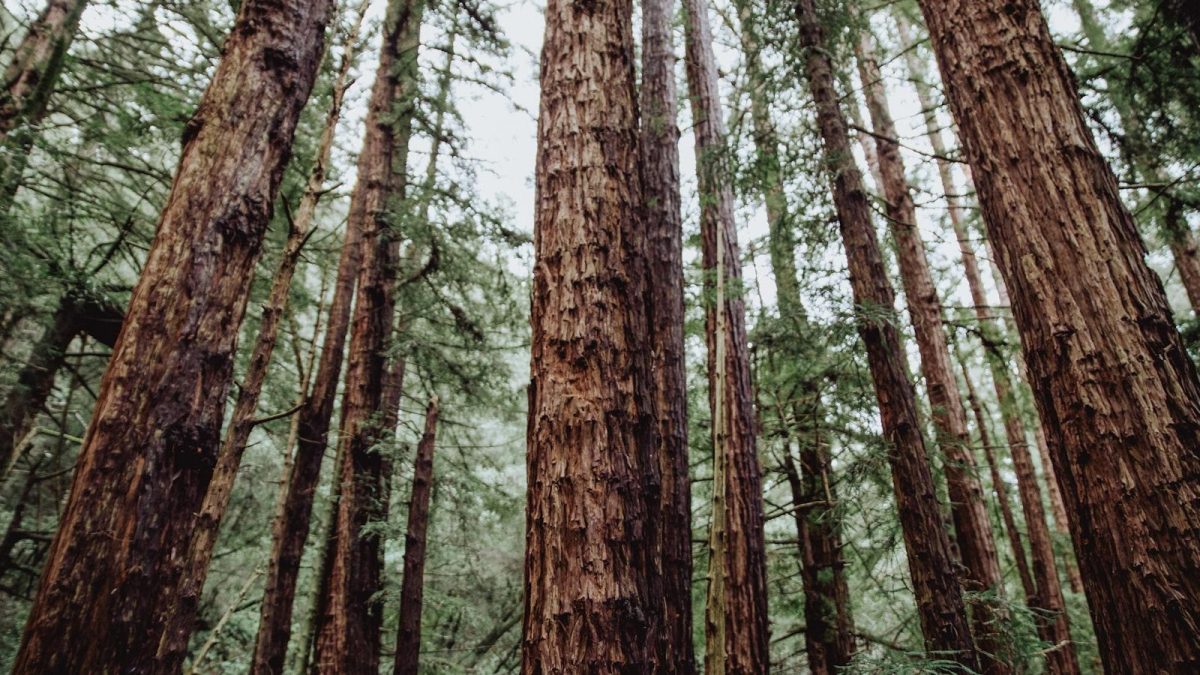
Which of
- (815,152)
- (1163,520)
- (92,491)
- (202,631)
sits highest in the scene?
(815,152)

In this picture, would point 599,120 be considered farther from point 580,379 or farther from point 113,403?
point 113,403

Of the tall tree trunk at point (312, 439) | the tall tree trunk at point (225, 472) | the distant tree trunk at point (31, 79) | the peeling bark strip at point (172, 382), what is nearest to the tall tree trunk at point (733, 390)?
the tall tree trunk at point (225, 472)

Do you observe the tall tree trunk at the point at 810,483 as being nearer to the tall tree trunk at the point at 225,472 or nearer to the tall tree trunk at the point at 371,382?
the tall tree trunk at the point at 225,472

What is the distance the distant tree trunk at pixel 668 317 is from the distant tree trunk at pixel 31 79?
19.0 ft

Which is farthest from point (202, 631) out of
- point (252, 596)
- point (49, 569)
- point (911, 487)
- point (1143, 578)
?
point (1143, 578)

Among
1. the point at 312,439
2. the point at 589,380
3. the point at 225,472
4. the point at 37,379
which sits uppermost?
the point at 37,379

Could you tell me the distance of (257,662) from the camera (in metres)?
4.11

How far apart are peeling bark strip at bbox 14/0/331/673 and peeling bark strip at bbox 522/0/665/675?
179 centimetres

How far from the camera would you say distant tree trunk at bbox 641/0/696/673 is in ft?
14.3

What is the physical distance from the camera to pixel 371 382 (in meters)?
7.09

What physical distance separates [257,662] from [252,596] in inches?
435

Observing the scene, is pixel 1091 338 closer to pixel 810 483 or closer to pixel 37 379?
pixel 810 483

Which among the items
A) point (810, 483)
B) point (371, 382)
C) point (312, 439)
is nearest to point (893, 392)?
point (810, 483)

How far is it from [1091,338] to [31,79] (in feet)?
31.2
